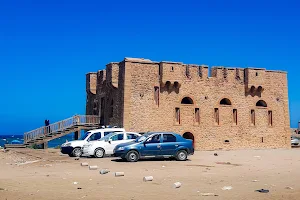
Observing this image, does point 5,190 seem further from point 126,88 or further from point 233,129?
point 233,129

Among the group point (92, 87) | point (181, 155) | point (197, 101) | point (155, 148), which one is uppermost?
point (92, 87)

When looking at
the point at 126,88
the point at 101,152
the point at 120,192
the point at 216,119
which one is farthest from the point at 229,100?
the point at 120,192

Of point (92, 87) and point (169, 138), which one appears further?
point (92, 87)

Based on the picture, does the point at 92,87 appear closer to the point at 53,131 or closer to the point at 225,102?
the point at 53,131

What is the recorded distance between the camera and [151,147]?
20.0m

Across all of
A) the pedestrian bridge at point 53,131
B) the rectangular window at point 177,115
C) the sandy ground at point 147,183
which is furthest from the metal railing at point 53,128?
the sandy ground at point 147,183

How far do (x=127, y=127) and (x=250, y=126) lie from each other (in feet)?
36.7

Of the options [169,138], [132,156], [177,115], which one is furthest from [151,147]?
[177,115]

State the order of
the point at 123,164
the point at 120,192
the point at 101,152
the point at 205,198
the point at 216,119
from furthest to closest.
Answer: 1. the point at 216,119
2. the point at 101,152
3. the point at 123,164
4. the point at 120,192
5. the point at 205,198

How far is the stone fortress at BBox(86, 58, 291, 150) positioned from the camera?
3109 cm

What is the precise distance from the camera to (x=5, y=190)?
11.0 metres

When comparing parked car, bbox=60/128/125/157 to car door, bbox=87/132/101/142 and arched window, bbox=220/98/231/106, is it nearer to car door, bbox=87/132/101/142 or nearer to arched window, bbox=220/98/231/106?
car door, bbox=87/132/101/142

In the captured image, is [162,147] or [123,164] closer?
[123,164]

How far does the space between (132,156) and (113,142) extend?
10.2 ft
